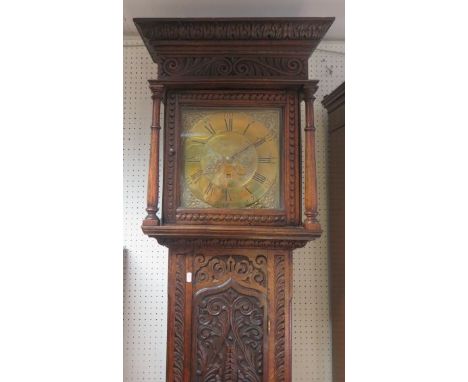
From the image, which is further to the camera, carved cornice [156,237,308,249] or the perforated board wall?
the perforated board wall

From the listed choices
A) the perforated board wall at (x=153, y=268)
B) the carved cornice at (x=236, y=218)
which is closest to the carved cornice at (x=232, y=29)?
the perforated board wall at (x=153, y=268)

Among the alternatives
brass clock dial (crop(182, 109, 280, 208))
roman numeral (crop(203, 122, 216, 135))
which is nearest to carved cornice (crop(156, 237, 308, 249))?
brass clock dial (crop(182, 109, 280, 208))

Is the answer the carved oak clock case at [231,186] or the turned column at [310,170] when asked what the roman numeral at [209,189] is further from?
the turned column at [310,170]

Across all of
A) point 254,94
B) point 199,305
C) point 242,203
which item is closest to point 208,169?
point 242,203

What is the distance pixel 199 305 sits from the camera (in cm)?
125

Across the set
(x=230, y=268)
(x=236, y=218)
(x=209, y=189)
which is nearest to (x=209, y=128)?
(x=209, y=189)

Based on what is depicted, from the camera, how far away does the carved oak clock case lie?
124 cm

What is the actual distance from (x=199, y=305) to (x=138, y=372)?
709 mm

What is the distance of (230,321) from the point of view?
1242mm

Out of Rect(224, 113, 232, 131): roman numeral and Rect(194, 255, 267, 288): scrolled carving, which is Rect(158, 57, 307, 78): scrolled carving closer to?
Rect(224, 113, 232, 131): roman numeral

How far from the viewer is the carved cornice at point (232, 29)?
1238 millimetres

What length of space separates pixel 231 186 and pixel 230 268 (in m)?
0.29
